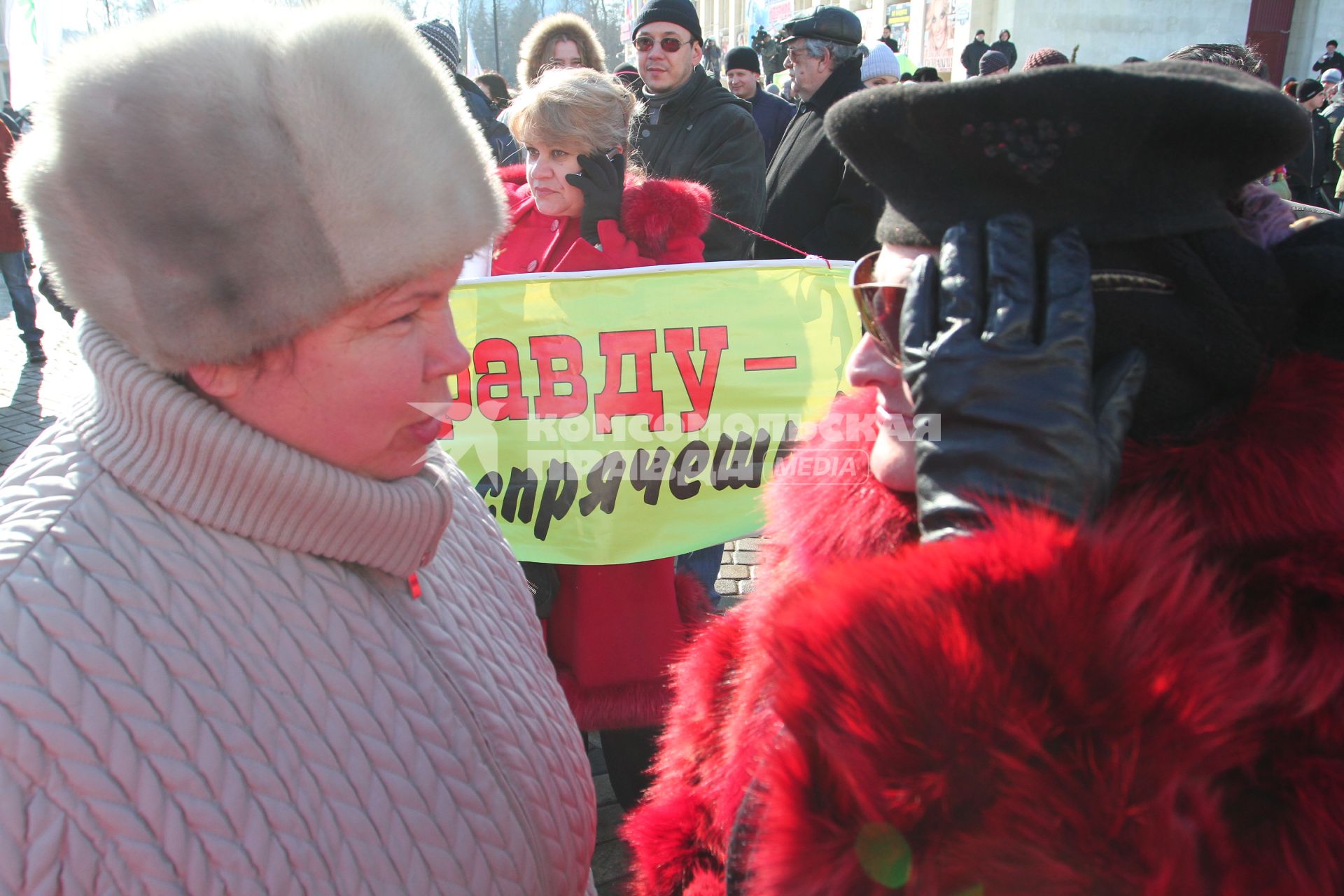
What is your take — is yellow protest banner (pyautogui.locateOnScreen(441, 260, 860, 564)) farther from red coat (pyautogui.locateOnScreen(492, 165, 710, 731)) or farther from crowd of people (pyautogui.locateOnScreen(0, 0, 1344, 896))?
crowd of people (pyautogui.locateOnScreen(0, 0, 1344, 896))

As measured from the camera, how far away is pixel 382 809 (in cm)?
112

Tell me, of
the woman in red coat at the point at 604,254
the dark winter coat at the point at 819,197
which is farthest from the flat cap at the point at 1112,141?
the dark winter coat at the point at 819,197

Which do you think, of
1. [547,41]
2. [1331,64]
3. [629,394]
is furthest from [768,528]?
[1331,64]

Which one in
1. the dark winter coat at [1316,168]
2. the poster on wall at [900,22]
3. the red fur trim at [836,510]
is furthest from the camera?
the poster on wall at [900,22]

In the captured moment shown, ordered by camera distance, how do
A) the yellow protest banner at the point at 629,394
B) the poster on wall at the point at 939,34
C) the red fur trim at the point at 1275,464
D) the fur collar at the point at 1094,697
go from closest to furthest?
the fur collar at the point at 1094,697, the red fur trim at the point at 1275,464, the yellow protest banner at the point at 629,394, the poster on wall at the point at 939,34

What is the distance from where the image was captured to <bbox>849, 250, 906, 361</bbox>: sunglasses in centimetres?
114

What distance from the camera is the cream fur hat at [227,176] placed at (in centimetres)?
100

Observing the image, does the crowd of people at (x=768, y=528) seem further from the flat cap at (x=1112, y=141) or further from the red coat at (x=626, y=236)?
the red coat at (x=626, y=236)

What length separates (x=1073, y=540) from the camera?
0.82 m

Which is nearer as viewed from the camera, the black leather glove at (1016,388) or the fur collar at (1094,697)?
the fur collar at (1094,697)

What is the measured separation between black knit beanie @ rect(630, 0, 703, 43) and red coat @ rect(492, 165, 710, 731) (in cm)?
186

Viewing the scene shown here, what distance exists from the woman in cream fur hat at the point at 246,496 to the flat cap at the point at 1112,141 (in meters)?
0.65

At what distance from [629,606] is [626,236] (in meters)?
1.21

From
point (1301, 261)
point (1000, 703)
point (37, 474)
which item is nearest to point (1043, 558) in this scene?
point (1000, 703)
